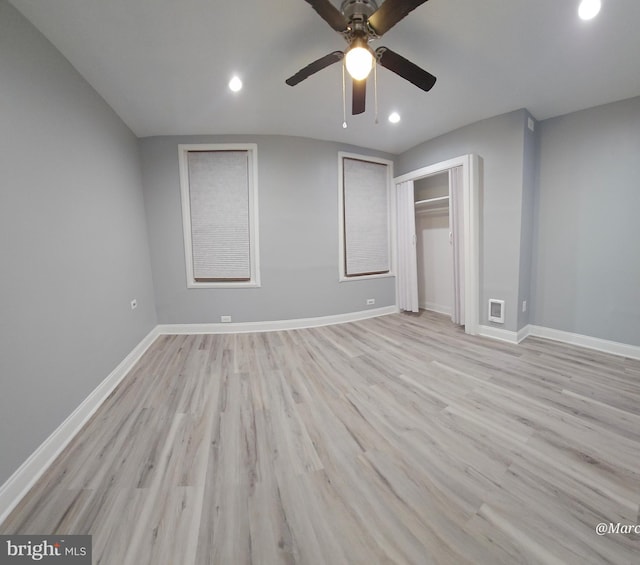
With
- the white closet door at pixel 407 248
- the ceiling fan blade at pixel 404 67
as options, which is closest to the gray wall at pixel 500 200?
the white closet door at pixel 407 248

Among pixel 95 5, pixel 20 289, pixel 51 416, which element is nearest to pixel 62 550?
pixel 51 416

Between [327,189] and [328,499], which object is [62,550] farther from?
[327,189]

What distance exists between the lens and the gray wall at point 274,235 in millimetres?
2875

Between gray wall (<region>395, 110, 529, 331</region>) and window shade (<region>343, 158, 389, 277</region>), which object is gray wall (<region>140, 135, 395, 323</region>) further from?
gray wall (<region>395, 110, 529, 331</region>)

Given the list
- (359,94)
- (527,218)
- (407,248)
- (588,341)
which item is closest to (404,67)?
(359,94)

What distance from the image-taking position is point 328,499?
1.00 m

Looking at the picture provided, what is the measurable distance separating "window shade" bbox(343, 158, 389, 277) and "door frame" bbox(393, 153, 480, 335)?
914mm

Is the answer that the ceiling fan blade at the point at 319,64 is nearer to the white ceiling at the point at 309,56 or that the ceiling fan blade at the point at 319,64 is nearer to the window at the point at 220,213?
the white ceiling at the point at 309,56

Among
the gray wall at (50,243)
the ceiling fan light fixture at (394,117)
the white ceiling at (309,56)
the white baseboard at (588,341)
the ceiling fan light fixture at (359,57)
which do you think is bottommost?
the white baseboard at (588,341)

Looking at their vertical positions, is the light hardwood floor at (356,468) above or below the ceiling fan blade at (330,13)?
below

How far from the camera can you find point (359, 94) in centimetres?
162

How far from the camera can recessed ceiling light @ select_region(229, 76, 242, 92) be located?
1900 millimetres

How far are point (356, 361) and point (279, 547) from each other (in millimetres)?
1513

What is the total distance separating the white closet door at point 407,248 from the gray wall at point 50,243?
346 cm
